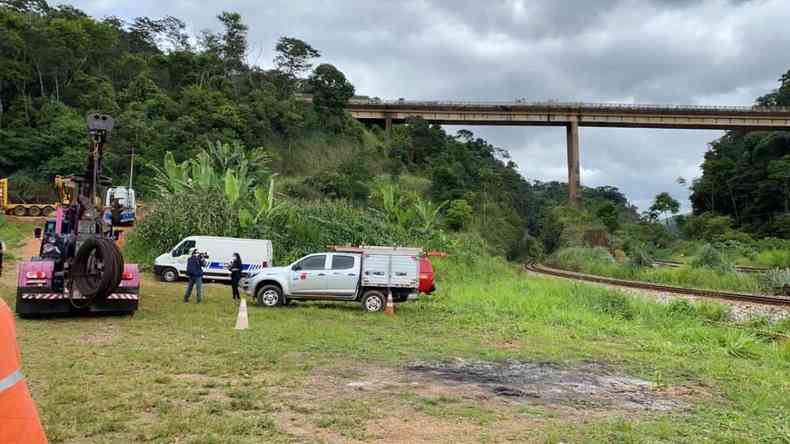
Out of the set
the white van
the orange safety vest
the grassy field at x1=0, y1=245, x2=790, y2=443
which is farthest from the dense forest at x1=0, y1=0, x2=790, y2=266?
the orange safety vest

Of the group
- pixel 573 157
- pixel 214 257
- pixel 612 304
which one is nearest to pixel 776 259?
pixel 612 304

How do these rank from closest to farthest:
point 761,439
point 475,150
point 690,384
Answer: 1. point 761,439
2. point 690,384
3. point 475,150

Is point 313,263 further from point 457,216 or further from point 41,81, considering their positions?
point 41,81

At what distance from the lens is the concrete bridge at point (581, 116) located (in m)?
71.8

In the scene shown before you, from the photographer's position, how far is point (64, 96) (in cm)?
5744

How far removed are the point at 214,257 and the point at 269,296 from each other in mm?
8153

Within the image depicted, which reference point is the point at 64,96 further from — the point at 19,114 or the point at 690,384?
the point at 690,384

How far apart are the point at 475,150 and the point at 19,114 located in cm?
5855

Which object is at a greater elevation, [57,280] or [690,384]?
[57,280]

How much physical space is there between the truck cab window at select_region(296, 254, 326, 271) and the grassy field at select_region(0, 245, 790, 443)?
1.23 m

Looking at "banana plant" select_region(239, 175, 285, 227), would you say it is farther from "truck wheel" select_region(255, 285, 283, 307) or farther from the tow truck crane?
the tow truck crane

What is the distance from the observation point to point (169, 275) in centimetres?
2433

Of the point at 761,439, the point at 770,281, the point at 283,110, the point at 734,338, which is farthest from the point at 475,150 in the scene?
the point at 761,439

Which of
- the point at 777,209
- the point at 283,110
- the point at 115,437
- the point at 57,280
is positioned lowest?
the point at 115,437
